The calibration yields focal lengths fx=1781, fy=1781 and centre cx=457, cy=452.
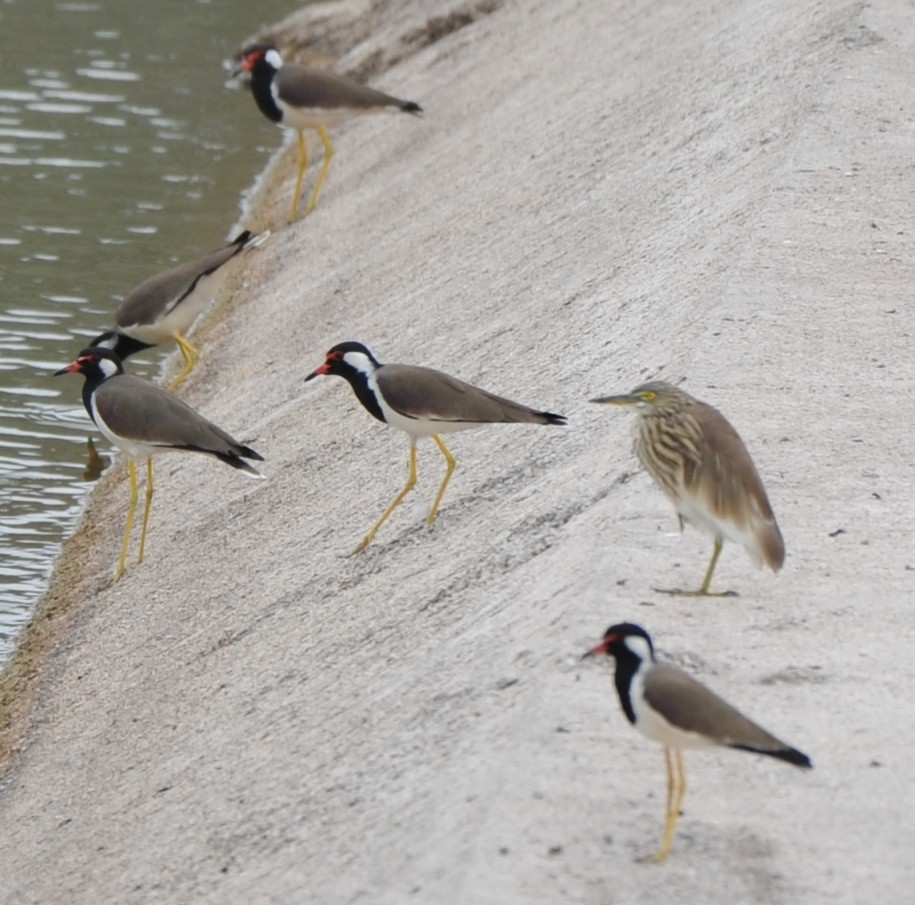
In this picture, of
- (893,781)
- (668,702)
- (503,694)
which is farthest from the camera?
(503,694)

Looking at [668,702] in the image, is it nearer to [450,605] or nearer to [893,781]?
[893,781]

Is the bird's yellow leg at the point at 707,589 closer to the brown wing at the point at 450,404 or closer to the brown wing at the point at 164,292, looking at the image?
the brown wing at the point at 450,404

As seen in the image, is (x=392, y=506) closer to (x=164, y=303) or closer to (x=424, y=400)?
(x=424, y=400)

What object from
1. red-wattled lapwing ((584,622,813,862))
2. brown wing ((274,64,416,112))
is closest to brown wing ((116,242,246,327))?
brown wing ((274,64,416,112))

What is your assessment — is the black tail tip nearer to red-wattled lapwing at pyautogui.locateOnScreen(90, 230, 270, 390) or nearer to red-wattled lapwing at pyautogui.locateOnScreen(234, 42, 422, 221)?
red-wattled lapwing at pyautogui.locateOnScreen(90, 230, 270, 390)

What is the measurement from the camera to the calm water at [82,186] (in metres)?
11.8

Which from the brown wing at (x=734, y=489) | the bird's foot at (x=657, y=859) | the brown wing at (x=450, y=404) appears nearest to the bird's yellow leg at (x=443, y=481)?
the brown wing at (x=450, y=404)

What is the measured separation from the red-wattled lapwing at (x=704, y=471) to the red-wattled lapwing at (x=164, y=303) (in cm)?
589

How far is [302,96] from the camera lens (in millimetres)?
16344

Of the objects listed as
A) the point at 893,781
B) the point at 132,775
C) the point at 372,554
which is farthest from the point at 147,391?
the point at 893,781

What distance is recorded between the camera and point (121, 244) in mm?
16266

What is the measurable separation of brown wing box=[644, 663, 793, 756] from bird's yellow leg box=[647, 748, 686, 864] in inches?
7.7

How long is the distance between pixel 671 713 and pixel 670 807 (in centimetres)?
31

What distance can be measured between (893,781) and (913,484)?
2.34 metres
